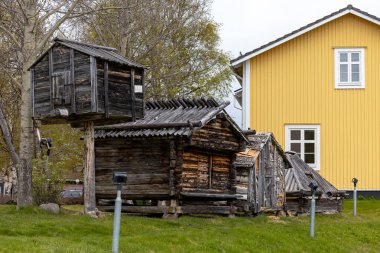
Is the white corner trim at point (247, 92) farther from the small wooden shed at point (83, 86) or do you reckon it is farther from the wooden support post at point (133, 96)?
the wooden support post at point (133, 96)

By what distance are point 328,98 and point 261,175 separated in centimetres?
936

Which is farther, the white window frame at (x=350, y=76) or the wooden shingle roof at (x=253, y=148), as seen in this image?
the white window frame at (x=350, y=76)

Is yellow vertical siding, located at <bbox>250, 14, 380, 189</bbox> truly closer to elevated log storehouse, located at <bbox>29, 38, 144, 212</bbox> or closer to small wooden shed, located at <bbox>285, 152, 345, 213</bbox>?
small wooden shed, located at <bbox>285, 152, 345, 213</bbox>

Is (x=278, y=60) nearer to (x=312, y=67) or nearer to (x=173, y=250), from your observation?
(x=312, y=67)

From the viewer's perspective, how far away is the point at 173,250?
43.7ft

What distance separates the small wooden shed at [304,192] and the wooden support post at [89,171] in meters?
7.64

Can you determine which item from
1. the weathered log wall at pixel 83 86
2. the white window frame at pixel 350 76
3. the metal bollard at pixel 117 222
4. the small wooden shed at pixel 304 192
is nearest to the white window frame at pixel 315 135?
the white window frame at pixel 350 76

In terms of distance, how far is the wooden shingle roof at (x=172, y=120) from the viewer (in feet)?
61.4

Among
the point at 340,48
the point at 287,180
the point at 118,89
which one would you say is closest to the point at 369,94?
the point at 340,48

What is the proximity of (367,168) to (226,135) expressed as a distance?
11606 mm

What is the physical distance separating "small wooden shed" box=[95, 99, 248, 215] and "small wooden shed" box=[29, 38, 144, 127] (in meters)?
1.30

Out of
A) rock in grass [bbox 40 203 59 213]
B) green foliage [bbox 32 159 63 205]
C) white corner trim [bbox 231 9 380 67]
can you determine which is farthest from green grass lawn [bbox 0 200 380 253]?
white corner trim [bbox 231 9 380 67]

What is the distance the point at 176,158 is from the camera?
19016 mm

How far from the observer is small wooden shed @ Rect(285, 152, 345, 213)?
23.4m
